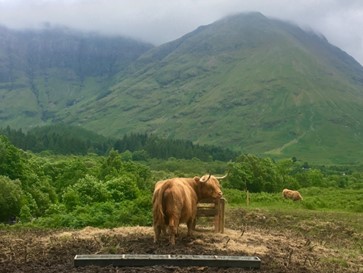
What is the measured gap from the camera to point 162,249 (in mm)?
13953

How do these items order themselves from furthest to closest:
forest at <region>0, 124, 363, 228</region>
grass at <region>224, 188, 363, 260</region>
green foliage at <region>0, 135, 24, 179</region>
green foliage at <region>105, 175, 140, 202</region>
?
1. green foliage at <region>0, 135, 24, 179</region>
2. green foliage at <region>105, 175, 140, 202</region>
3. forest at <region>0, 124, 363, 228</region>
4. grass at <region>224, 188, 363, 260</region>

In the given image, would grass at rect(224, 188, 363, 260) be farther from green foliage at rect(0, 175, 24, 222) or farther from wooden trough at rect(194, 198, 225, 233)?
green foliage at rect(0, 175, 24, 222)

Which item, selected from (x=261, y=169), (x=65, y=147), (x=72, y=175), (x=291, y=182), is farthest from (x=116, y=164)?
(x=65, y=147)

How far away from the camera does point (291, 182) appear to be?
70.1 m

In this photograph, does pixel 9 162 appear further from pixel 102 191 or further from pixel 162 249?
pixel 162 249

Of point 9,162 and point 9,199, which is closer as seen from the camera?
point 9,199

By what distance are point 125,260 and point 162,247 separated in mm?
2223

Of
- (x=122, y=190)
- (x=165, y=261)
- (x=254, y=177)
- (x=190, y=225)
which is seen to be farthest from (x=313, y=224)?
(x=254, y=177)

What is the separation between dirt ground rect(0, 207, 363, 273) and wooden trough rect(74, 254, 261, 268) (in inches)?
7.1

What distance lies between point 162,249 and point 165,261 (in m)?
1.62

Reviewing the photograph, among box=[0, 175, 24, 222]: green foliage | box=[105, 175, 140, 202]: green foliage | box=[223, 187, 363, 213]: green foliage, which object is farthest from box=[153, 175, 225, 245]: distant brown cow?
box=[0, 175, 24, 222]: green foliage

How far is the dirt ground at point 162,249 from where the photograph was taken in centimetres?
1252

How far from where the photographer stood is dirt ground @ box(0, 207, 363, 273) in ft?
41.1

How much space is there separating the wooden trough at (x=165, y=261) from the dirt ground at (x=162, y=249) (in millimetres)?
181
